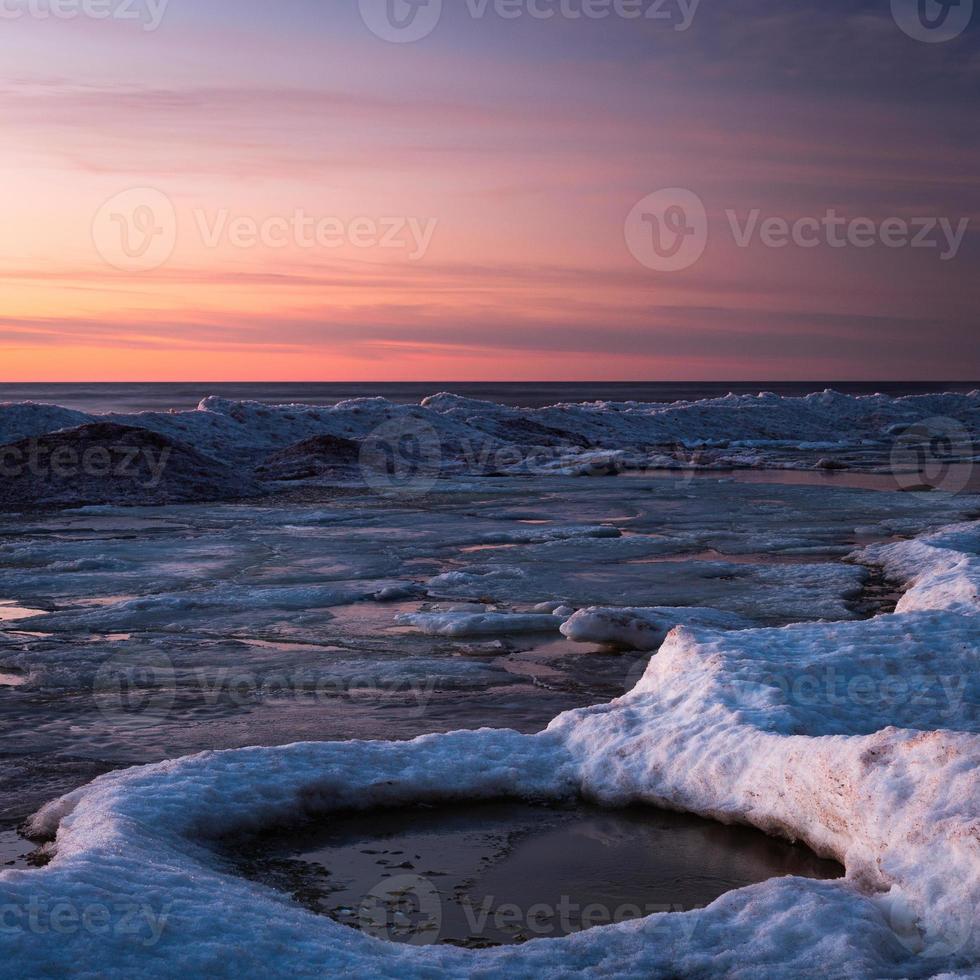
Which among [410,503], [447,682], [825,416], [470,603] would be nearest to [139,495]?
[410,503]

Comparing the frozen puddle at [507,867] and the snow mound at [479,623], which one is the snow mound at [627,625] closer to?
the snow mound at [479,623]

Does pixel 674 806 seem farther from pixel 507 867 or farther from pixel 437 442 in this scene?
pixel 437 442

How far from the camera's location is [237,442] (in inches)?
1161

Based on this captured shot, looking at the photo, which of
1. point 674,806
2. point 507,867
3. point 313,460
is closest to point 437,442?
point 313,460

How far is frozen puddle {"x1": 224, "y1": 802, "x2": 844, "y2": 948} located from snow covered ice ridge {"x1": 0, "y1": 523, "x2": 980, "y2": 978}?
0.15 meters

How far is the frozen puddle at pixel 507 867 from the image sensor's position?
432 centimetres

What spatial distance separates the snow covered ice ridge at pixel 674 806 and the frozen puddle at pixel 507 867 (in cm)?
15

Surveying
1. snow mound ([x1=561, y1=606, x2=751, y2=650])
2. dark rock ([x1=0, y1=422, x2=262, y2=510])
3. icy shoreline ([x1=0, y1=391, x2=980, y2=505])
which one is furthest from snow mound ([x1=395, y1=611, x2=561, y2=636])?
icy shoreline ([x1=0, y1=391, x2=980, y2=505])

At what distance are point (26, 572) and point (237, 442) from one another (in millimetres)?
16893

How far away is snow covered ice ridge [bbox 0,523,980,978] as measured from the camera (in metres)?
3.74

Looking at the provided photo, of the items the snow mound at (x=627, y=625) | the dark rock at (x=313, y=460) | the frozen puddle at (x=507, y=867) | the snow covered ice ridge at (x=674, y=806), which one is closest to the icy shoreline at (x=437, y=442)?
the dark rock at (x=313, y=460)

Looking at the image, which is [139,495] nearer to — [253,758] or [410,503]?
[410,503]

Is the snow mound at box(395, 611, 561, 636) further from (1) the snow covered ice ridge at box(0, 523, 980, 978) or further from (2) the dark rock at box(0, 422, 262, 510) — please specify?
(2) the dark rock at box(0, 422, 262, 510)

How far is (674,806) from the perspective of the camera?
5426 mm
